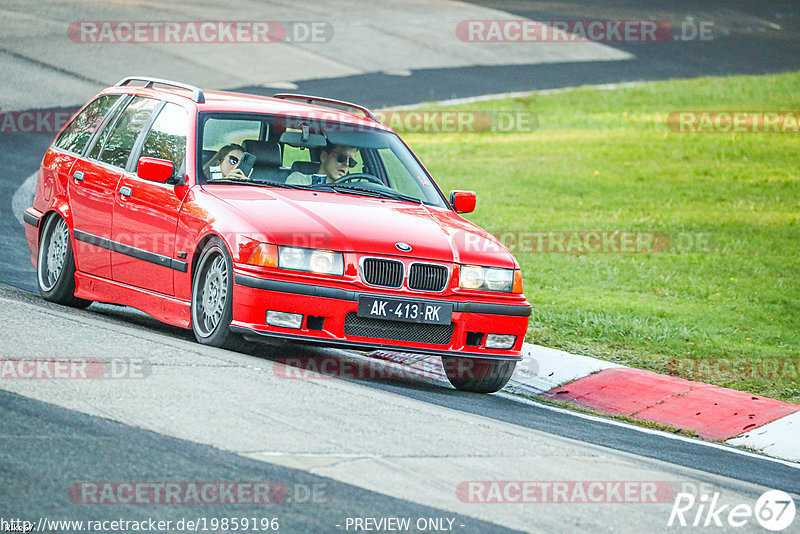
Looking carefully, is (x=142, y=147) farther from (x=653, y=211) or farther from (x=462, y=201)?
(x=653, y=211)

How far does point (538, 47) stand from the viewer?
108 feet

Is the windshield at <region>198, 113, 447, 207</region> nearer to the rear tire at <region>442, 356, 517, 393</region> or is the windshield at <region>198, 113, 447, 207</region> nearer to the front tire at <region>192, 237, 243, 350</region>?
the front tire at <region>192, 237, 243, 350</region>

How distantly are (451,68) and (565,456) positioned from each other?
2349cm

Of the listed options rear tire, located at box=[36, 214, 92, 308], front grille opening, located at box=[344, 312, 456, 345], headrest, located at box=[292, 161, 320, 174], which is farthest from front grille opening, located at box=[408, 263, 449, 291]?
rear tire, located at box=[36, 214, 92, 308]

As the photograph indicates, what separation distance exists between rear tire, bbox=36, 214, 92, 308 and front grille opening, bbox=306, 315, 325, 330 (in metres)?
2.54

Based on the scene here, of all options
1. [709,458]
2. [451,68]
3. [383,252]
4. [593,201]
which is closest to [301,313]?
[383,252]

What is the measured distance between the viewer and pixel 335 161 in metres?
9.12

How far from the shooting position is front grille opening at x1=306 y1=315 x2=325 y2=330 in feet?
25.2

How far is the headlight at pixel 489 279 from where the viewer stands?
316 inches

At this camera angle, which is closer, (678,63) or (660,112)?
(660,112)

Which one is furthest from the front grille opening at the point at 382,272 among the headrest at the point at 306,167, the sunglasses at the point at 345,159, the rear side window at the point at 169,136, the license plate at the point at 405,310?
the rear side window at the point at 169,136

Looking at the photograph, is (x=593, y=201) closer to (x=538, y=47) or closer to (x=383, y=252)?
(x=383, y=252)

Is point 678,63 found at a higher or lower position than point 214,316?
higher

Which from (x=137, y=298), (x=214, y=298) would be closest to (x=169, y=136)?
(x=137, y=298)
